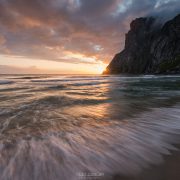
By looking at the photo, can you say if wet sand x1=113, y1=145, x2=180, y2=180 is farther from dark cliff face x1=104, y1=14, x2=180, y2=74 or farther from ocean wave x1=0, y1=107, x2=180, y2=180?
dark cliff face x1=104, y1=14, x2=180, y2=74

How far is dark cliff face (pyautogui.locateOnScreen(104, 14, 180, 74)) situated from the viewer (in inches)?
3996

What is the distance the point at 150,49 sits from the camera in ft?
405

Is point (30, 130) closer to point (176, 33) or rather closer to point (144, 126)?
point (144, 126)

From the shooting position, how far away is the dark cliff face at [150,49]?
10150cm

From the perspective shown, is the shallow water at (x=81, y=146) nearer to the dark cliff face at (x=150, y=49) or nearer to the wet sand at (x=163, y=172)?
the wet sand at (x=163, y=172)

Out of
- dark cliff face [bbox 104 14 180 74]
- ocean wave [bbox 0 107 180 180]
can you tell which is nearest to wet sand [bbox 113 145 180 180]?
ocean wave [bbox 0 107 180 180]

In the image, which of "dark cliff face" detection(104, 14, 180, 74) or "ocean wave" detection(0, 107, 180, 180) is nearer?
"ocean wave" detection(0, 107, 180, 180)

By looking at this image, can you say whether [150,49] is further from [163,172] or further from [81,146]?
A: [163,172]

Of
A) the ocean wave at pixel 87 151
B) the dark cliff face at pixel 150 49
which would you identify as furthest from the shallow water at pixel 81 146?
the dark cliff face at pixel 150 49

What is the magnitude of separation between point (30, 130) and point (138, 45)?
151 m

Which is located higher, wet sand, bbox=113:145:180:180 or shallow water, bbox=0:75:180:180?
wet sand, bbox=113:145:180:180

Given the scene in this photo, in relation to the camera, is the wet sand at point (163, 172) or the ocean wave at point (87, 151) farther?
the ocean wave at point (87, 151)

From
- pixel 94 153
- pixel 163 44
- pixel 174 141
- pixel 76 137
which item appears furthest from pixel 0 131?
pixel 163 44

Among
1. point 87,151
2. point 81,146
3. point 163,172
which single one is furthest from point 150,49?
point 163,172
